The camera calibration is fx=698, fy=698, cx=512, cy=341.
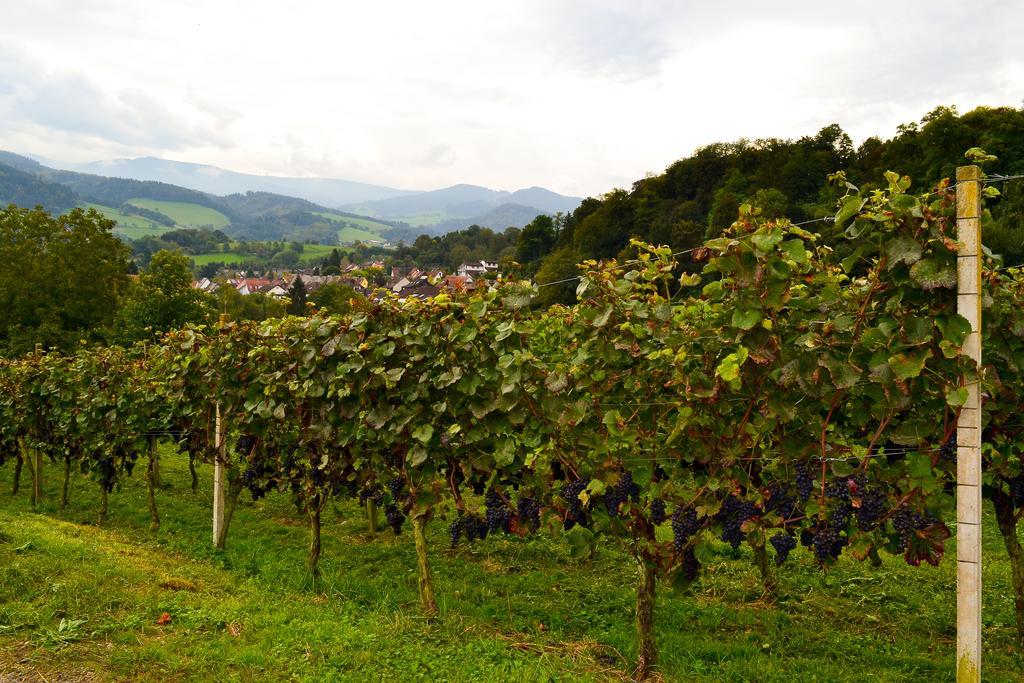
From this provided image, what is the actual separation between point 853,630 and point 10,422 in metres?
12.7

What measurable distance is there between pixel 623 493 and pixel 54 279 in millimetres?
33879

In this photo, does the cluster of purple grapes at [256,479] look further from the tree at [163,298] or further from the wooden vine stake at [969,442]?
the tree at [163,298]

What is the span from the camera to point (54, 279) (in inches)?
1214

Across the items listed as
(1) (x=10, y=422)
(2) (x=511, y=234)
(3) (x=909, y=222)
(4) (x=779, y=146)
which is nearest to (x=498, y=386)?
(3) (x=909, y=222)

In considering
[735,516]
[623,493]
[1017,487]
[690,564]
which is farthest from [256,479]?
[1017,487]

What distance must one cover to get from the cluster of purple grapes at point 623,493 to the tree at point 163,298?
36.6 m

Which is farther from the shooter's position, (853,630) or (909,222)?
(853,630)

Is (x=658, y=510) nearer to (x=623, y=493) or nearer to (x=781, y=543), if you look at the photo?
(x=623, y=493)

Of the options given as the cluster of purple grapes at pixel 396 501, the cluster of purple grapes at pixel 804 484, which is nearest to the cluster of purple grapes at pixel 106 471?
the cluster of purple grapes at pixel 396 501

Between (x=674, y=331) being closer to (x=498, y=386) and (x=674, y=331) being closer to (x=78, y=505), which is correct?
(x=498, y=386)

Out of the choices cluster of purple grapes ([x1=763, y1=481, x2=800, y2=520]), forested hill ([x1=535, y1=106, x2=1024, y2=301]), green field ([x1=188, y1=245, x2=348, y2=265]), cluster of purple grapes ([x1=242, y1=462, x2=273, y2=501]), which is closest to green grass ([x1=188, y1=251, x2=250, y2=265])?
green field ([x1=188, y1=245, x2=348, y2=265])

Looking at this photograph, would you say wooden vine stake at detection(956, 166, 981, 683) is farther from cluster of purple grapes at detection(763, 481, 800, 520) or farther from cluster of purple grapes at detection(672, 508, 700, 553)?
cluster of purple grapes at detection(672, 508, 700, 553)

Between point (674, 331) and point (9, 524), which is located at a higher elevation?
point (674, 331)

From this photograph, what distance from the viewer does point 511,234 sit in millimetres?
126812
